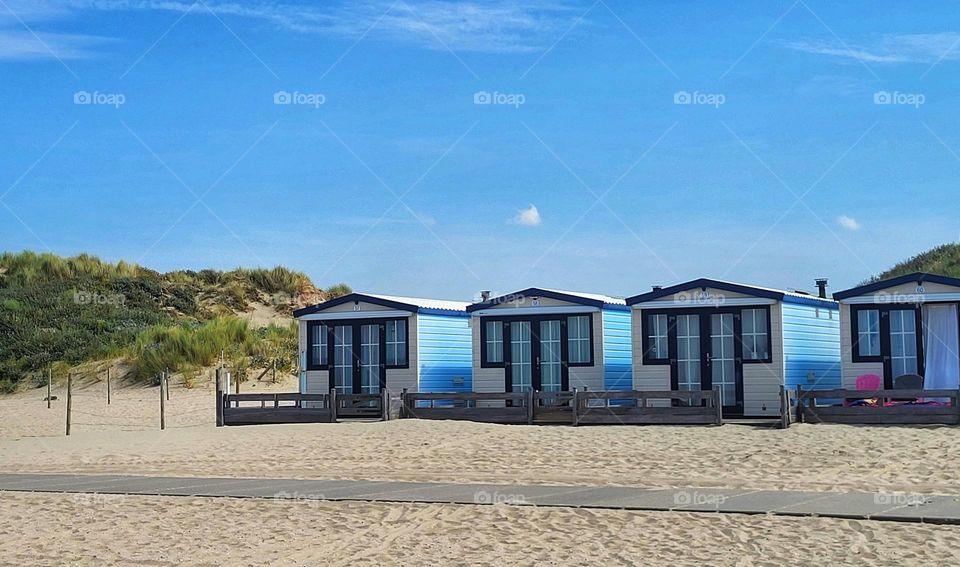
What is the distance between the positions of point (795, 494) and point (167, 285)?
40530 mm

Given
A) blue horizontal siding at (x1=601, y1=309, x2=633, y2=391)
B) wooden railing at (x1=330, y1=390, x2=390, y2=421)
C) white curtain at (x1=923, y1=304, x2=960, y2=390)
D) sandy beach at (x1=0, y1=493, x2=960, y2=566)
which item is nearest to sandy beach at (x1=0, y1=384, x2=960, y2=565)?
sandy beach at (x1=0, y1=493, x2=960, y2=566)

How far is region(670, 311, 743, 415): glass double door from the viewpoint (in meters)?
21.9

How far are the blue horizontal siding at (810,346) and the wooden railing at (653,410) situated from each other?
1972mm

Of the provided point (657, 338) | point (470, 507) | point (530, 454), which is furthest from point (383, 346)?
point (470, 507)

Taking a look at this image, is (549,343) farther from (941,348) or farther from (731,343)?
(941,348)

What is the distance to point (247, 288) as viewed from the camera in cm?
4934

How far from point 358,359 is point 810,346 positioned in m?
9.36

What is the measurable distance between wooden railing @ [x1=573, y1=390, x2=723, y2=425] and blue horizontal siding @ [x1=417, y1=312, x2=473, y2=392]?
435cm

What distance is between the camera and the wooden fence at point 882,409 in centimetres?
1861

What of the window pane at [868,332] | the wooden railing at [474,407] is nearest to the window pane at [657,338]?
the wooden railing at [474,407]

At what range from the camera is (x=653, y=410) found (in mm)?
20828

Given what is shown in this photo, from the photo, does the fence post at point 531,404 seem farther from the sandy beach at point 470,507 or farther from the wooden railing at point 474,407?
the sandy beach at point 470,507

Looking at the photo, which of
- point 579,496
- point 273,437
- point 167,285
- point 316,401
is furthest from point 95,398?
point 579,496

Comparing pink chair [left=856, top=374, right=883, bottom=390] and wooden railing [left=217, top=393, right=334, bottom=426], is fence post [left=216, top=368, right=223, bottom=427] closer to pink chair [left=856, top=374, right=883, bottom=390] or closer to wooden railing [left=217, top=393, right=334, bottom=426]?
wooden railing [left=217, top=393, right=334, bottom=426]
